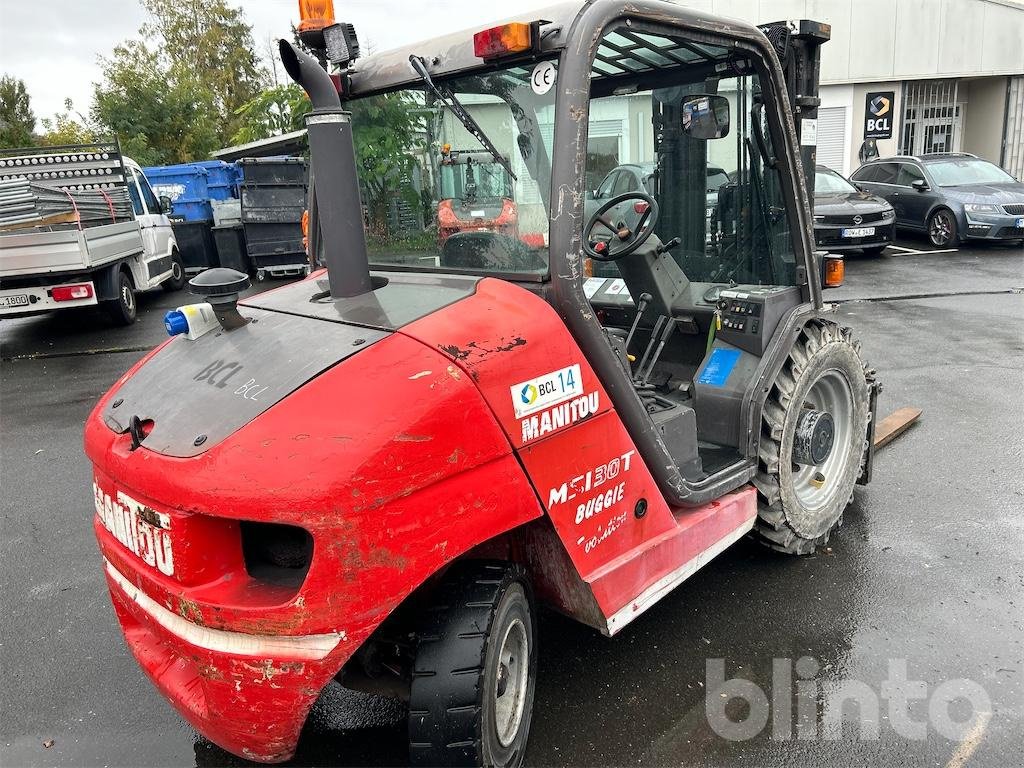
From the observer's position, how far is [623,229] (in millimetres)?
3012

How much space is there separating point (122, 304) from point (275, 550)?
10.0 metres

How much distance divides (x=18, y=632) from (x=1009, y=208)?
15584 millimetres

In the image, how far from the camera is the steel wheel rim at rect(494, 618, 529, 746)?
2.43 meters

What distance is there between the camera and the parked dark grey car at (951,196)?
13594 millimetres

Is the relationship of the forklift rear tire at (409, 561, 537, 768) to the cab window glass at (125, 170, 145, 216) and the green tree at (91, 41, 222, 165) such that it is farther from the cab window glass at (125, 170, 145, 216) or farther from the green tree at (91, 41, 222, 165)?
the green tree at (91, 41, 222, 165)

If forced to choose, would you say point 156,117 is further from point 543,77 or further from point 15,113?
point 543,77

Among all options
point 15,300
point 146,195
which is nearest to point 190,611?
point 15,300

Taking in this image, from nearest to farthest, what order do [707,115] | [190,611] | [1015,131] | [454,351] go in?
[190,611]
[454,351]
[707,115]
[1015,131]

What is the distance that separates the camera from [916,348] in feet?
25.1

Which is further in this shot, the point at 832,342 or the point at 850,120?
the point at 850,120

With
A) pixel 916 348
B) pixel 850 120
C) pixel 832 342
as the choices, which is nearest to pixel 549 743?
pixel 832 342

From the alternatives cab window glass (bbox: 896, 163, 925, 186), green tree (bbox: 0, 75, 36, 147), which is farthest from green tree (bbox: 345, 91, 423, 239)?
green tree (bbox: 0, 75, 36, 147)

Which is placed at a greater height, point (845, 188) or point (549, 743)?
point (845, 188)

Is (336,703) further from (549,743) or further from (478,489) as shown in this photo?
(478,489)
